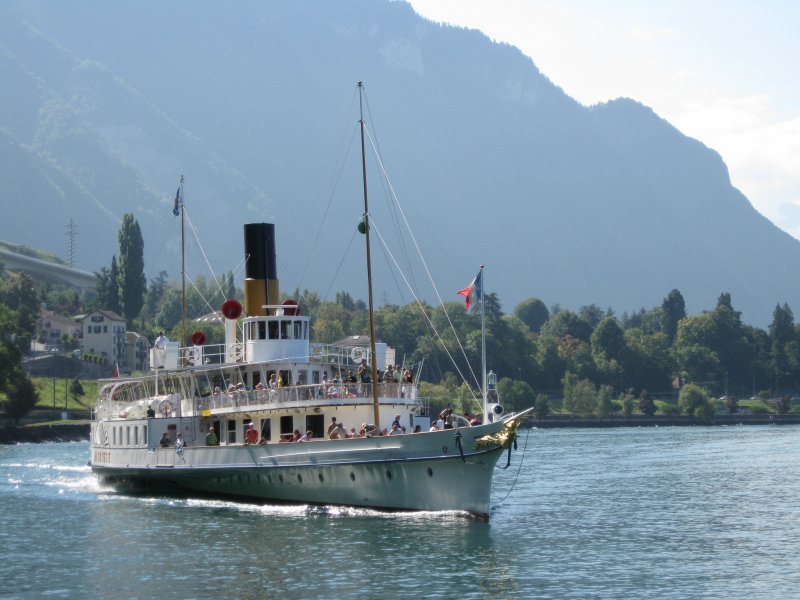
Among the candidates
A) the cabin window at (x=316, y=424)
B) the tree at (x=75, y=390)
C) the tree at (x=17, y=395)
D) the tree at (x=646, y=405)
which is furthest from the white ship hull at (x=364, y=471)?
the tree at (x=646, y=405)

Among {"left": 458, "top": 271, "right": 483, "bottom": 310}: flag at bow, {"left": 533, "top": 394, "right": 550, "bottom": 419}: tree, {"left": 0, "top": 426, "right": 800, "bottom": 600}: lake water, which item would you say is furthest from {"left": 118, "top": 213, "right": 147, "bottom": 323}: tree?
{"left": 458, "top": 271, "right": 483, "bottom": 310}: flag at bow

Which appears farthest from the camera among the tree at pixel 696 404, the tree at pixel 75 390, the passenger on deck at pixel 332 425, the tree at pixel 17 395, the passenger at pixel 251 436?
the tree at pixel 696 404

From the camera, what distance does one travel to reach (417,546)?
1581 inches

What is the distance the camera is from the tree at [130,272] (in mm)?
189625

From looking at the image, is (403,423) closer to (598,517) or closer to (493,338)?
(598,517)

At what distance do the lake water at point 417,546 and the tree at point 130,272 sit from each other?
417ft

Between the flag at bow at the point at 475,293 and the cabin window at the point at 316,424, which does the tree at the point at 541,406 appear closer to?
the cabin window at the point at 316,424

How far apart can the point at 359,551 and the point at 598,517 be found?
13.7m

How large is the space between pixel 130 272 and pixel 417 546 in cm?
15640

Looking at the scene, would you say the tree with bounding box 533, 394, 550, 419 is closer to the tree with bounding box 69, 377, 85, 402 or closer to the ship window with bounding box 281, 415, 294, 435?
the tree with bounding box 69, 377, 85, 402

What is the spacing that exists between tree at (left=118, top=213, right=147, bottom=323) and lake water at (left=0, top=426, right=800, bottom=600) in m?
127

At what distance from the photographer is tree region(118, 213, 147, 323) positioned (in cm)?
18962

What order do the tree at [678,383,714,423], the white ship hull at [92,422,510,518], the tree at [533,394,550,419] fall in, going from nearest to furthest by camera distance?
the white ship hull at [92,422,510,518] < the tree at [533,394,550,419] < the tree at [678,383,714,423]

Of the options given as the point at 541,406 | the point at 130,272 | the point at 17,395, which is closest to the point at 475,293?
the point at 17,395
